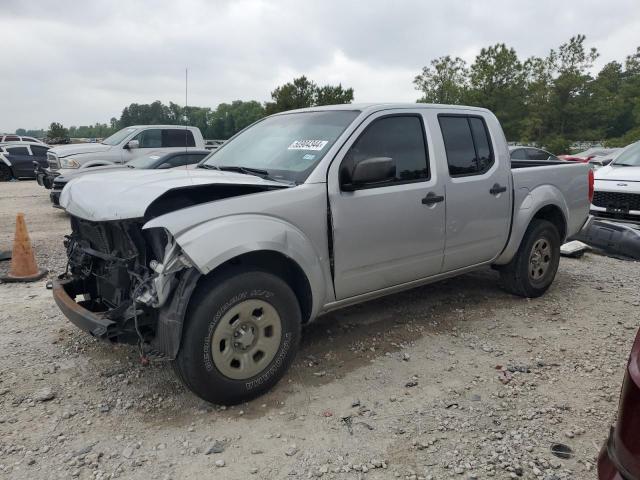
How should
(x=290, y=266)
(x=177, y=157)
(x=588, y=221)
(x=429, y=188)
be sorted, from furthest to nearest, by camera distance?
(x=177, y=157) → (x=588, y=221) → (x=429, y=188) → (x=290, y=266)

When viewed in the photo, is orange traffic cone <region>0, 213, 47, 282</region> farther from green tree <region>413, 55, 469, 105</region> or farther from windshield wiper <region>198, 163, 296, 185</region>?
green tree <region>413, 55, 469, 105</region>

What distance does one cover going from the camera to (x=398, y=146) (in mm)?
3939

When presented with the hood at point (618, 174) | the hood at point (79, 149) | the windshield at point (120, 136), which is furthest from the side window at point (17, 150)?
the hood at point (618, 174)

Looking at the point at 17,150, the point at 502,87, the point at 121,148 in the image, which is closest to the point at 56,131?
the point at 17,150

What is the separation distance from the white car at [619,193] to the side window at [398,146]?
5.20 metres

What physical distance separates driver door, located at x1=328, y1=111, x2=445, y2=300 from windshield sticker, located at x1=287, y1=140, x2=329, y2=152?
0.59 feet

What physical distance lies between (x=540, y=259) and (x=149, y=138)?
35.6ft

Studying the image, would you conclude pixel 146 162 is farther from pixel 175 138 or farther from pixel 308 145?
pixel 308 145

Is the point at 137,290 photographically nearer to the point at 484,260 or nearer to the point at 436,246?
the point at 436,246

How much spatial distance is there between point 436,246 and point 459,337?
0.83m

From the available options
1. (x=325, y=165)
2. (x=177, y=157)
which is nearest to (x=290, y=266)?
(x=325, y=165)

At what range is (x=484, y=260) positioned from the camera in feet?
15.4

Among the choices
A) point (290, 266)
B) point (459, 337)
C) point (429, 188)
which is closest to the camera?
point (290, 266)

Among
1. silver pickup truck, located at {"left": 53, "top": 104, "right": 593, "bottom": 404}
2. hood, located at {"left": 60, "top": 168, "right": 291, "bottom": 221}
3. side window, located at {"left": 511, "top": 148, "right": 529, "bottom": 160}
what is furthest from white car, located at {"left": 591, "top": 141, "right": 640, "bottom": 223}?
side window, located at {"left": 511, "top": 148, "right": 529, "bottom": 160}
